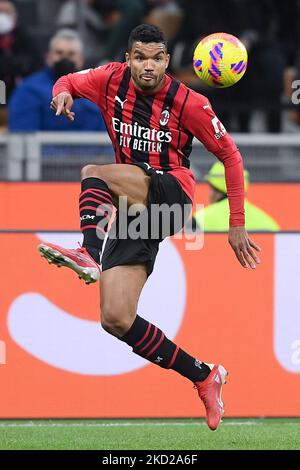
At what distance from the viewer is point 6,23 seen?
13.6 m

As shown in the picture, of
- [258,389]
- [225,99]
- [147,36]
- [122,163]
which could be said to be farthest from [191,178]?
[225,99]

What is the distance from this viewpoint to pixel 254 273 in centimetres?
891

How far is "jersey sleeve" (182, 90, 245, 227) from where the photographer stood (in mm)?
7293

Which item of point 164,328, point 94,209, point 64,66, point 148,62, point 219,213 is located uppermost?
point 64,66

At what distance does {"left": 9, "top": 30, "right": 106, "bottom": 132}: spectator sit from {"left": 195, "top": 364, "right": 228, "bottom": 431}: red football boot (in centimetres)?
489

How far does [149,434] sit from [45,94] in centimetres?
499

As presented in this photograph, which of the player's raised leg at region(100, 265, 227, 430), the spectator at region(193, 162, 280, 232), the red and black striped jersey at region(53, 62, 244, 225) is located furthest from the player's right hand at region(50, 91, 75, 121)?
the spectator at region(193, 162, 280, 232)

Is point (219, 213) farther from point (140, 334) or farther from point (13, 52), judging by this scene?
point (13, 52)

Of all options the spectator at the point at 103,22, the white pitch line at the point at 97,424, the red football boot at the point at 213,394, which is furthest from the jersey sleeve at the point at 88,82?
the spectator at the point at 103,22

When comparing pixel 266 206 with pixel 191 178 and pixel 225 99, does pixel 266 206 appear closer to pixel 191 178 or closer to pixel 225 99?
pixel 225 99

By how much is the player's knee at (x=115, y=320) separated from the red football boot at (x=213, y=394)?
0.65 meters

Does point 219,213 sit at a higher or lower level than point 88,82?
lower

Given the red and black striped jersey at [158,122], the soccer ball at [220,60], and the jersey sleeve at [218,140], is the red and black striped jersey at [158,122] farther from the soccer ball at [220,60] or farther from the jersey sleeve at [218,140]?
the soccer ball at [220,60]

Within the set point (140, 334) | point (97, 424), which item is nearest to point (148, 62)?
point (140, 334)
